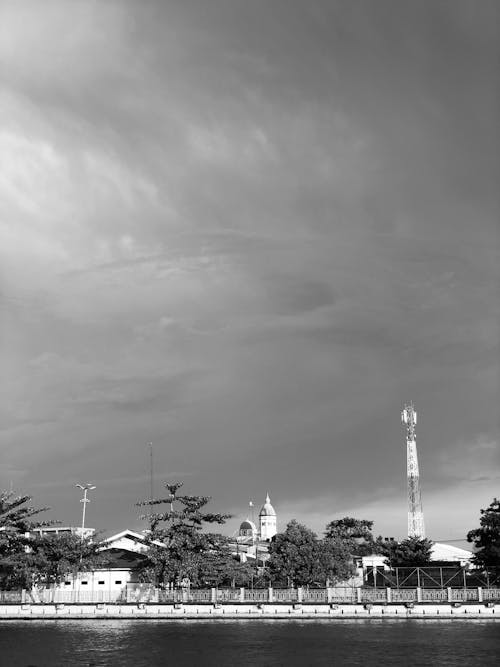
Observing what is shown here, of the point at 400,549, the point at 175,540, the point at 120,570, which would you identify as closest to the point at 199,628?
the point at 175,540

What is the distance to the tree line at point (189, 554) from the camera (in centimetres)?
9312

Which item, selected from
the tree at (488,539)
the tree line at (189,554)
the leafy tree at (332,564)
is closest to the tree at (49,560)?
the tree line at (189,554)

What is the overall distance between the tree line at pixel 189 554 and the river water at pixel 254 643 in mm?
9903

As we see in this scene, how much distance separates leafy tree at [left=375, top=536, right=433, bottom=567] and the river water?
49.1 m

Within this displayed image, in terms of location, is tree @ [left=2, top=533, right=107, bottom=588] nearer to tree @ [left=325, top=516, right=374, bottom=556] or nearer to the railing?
the railing

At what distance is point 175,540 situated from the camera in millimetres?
93688

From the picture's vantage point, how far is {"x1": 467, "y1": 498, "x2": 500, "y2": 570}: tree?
96.6m

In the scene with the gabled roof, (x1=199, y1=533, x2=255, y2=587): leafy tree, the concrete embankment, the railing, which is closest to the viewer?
the concrete embankment

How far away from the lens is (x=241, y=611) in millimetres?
88062

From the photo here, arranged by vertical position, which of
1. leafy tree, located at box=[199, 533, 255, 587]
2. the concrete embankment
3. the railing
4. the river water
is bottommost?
the river water

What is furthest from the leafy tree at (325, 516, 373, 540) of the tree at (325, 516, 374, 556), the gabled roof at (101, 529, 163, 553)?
the gabled roof at (101, 529, 163, 553)

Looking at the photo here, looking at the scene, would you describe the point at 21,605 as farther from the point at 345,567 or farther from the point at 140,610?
the point at 345,567

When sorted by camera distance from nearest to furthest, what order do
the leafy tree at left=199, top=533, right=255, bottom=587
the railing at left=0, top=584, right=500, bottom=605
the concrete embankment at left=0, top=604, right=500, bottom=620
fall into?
1. the concrete embankment at left=0, top=604, right=500, bottom=620
2. the railing at left=0, top=584, right=500, bottom=605
3. the leafy tree at left=199, top=533, right=255, bottom=587

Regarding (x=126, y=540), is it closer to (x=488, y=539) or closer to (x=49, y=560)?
(x=49, y=560)
